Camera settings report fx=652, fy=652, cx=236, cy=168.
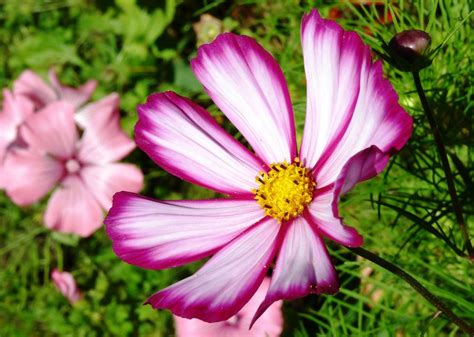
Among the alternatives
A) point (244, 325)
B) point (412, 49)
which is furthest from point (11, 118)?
point (412, 49)

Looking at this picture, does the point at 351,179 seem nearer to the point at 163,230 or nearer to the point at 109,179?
the point at 163,230

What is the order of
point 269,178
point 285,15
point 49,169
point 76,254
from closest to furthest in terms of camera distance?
point 269,178
point 285,15
point 49,169
point 76,254

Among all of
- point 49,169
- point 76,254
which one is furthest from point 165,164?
point 76,254

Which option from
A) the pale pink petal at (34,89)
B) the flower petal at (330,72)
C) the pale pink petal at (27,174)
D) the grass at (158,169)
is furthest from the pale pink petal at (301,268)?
the pale pink petal at (34,89)

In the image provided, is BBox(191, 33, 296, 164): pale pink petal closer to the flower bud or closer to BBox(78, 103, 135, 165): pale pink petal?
the flower bud

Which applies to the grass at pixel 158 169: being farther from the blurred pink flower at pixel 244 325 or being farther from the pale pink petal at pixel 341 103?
the pale pink petal at pixel 341 103

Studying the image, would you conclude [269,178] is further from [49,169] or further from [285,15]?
[49,169]

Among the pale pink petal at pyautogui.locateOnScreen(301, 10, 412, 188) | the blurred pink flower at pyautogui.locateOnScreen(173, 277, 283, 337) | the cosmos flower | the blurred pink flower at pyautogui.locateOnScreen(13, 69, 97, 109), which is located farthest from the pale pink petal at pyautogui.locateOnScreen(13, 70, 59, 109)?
the pale pink petal at pyautogui.locateOnScreen(301, 10, 412, 188)
